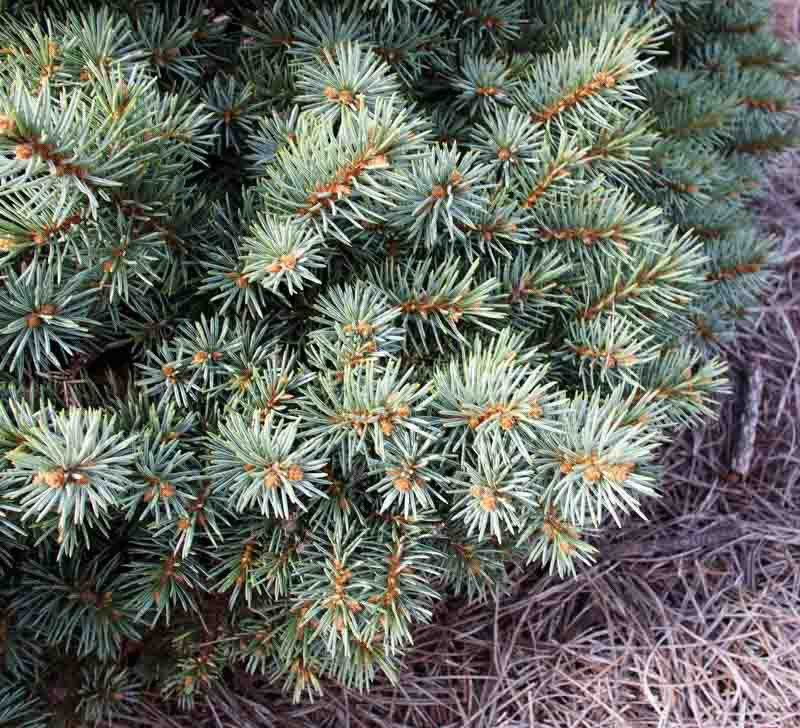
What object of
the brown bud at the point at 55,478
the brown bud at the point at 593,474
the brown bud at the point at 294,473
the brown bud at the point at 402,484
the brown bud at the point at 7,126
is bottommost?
the brown bud at the point at 402,484

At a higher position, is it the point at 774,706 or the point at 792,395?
the point at 792,395

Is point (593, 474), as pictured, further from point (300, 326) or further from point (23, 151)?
point (23, 151)

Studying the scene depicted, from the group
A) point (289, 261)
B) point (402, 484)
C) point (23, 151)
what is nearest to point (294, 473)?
point (402, 484)

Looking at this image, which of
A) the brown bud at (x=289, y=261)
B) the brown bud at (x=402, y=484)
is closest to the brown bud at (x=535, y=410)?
the brown bud at (x=402, y=484)

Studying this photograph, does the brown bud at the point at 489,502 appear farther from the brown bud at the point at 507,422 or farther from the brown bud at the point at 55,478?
the brown bud at the point at 55,478

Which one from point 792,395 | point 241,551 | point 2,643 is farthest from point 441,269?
point 792,395

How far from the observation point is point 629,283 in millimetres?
1000

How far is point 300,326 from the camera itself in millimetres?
1005

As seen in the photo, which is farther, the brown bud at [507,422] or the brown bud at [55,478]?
the brown bud at [507,422]

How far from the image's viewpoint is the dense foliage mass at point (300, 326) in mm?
802

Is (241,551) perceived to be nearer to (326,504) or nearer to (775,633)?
(326,504)

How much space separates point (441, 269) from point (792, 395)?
1.16 metres

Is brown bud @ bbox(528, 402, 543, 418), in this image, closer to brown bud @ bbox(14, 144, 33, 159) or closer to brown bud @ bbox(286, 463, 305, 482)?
brown bud @ bbox(286, 463, 305, 482)

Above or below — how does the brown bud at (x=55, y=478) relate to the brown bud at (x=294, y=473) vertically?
above
